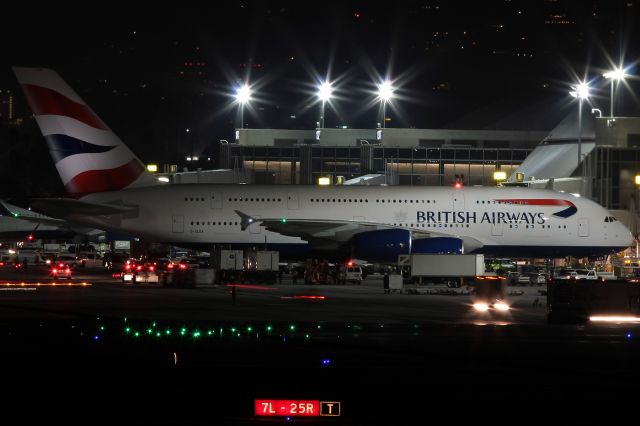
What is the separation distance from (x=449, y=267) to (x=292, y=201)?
1256 cm

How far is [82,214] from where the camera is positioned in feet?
194

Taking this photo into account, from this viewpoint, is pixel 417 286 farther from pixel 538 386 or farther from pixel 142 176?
pixel 538 386

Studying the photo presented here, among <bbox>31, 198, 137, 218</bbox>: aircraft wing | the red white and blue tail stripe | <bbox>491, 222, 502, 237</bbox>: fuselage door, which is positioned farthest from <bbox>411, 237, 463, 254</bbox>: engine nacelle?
<bbox>31, 198, 137, 218</bbox>: aircraft wing

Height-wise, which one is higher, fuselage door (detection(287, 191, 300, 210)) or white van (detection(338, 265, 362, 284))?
fuselage door (detection(287, 191, 300, 210))

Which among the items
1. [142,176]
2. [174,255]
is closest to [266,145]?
[174,255]

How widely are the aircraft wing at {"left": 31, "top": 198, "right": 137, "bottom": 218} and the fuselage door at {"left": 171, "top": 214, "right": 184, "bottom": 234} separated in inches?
120

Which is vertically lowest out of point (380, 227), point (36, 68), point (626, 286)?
point (626, 286)

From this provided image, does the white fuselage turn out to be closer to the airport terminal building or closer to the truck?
the truck

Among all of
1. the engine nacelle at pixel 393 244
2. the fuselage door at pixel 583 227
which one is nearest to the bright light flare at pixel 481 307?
the engine nacelle at pixel 393 244

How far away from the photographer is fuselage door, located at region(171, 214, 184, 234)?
6072cm

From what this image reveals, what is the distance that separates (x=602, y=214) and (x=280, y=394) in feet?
158

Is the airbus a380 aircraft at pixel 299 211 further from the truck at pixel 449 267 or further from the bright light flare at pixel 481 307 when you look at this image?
the bright light flare at pixel 481 307

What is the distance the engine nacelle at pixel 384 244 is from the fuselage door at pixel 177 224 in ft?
33.5

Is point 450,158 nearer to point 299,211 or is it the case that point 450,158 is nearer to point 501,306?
point 299,211
